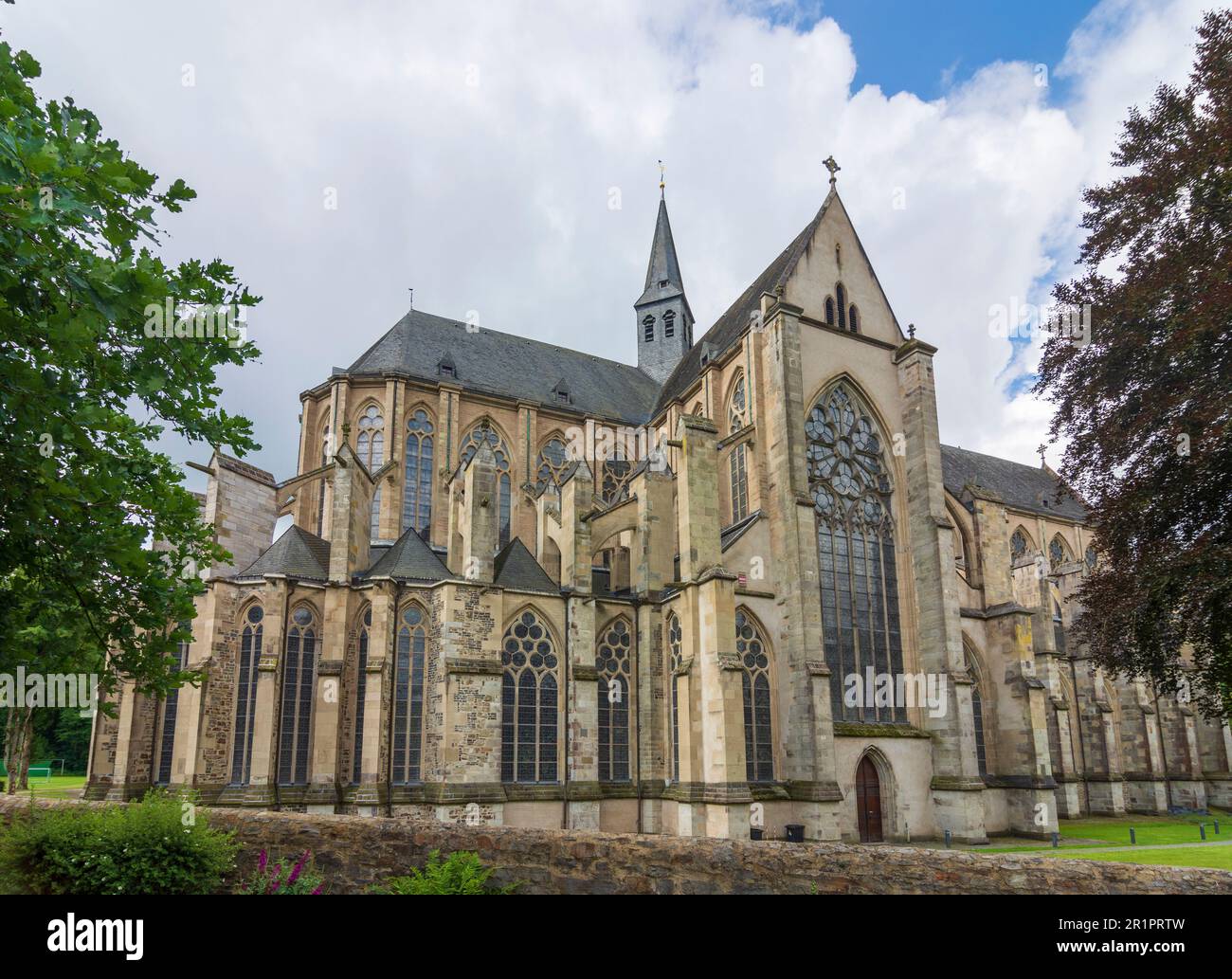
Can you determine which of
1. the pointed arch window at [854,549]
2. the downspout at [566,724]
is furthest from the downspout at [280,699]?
the pointed arch window at [854,549]

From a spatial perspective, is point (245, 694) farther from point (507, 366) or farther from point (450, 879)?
point (507, 366)

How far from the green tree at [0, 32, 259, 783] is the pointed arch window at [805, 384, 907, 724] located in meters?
19.8

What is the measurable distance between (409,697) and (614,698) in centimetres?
588

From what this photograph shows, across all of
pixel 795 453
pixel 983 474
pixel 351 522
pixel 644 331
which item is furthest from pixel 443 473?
pixel 983 474

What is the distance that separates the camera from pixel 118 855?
10320 millimetres

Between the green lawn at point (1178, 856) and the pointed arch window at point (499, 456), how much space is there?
21.3 metres

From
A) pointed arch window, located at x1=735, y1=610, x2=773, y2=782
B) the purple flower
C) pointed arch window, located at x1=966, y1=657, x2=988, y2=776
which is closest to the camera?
the purple flower

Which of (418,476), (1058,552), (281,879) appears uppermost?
(418,476)

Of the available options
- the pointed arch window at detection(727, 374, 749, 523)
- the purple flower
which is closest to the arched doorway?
the pointed arch window at detection(727, 374, 749, 523)

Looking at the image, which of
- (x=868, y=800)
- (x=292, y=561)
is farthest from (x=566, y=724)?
(x=868, y=800)

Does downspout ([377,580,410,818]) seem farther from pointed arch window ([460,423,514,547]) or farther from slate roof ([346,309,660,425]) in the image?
slate roof ([346,309,660,425])

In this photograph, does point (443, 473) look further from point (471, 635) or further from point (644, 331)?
point (644, 331)

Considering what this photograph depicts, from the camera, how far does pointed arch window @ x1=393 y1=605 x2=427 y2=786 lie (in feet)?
70.2

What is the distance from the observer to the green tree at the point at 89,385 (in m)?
6.85
